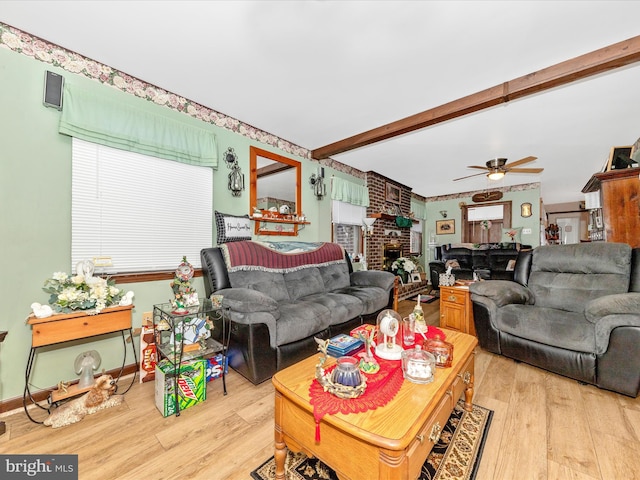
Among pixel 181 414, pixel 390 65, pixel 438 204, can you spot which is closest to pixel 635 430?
pixel 181 414

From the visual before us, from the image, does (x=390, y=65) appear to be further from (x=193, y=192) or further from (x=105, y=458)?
(x=105, y=458)

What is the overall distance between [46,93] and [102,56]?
513mm

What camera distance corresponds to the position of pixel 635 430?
5.06ft

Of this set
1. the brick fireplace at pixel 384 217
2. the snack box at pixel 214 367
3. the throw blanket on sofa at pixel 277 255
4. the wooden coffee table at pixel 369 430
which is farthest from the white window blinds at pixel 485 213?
the snack box at pixel 214 367

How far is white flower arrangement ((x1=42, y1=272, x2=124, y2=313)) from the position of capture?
1771mm

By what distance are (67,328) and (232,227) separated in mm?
1580

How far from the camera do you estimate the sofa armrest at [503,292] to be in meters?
2.53

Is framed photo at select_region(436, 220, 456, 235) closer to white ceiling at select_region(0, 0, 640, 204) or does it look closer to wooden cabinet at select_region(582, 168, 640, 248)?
white ceiling at select_region(0, 0, 640, 204)

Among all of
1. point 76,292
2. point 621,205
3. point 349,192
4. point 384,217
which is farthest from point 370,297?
point 621,205

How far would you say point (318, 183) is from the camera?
13.4ft

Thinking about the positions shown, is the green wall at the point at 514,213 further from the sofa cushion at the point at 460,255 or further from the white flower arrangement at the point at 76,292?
the white flower arrangement at the point at 76,292

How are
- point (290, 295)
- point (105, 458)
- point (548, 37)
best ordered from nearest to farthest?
point (105, 458) → point (548, 37) → point (290, 295)

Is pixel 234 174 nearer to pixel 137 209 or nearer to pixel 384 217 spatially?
pixel 137 209

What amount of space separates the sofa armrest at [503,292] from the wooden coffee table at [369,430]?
1.53 meters
